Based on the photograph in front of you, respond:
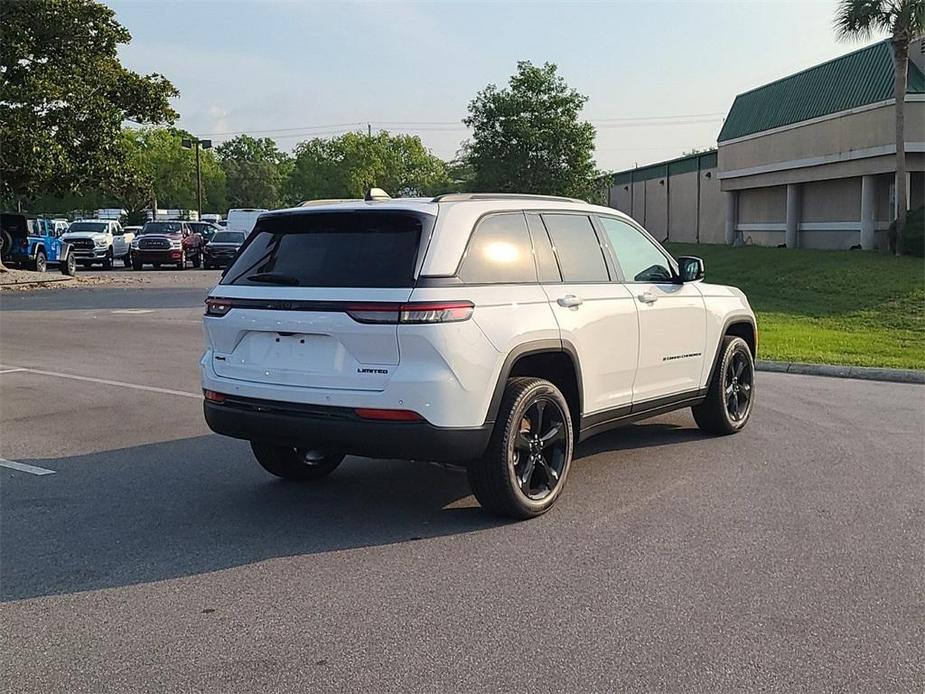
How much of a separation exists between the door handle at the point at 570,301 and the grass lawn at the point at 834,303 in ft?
26.3

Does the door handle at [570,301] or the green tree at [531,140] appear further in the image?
the green tree at [531,140]

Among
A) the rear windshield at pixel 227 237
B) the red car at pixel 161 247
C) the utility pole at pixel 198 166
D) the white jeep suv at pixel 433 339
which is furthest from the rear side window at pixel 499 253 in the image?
the utility pole at pixel 198 166

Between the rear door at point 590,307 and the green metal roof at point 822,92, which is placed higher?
the green metal roof at point 822,92

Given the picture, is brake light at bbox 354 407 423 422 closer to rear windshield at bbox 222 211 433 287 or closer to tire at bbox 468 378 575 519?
tire at bbox 468 378 575 519

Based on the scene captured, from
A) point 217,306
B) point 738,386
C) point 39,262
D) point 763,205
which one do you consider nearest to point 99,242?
point 39,262

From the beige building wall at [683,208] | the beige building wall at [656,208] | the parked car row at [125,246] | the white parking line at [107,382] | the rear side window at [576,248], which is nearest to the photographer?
the rear side window at [576,248]

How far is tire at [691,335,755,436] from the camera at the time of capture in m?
8.00

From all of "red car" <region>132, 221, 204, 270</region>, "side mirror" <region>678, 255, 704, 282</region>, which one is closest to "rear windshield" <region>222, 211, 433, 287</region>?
"side mirror" <region>678, 255, 704, 282</region>

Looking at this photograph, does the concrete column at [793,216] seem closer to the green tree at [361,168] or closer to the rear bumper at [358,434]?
the rear bumper at [358,434]

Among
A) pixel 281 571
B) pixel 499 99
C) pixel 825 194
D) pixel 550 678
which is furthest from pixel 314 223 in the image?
pixel 499 99

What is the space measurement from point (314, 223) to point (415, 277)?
0.88 meters

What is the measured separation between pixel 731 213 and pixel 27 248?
29.2 meters

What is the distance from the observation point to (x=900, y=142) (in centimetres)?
2767

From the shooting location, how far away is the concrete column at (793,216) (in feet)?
122
